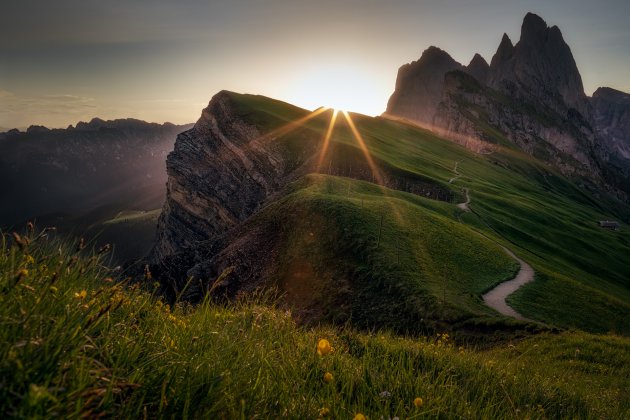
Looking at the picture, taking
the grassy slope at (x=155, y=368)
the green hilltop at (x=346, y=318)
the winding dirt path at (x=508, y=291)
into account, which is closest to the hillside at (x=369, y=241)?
the green hilltop at (x=346, y=318)

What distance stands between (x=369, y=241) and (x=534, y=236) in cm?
3610

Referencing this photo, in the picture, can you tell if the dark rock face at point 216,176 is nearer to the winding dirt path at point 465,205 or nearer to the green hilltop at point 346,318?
the green hilltop at point 346,318

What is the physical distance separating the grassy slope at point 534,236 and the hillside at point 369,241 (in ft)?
0.88

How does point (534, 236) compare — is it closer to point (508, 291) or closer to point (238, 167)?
point (508, 291)

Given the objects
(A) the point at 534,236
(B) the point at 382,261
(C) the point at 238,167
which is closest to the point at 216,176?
(C) the point at 238,167

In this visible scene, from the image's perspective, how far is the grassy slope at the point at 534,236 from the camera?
3269cm

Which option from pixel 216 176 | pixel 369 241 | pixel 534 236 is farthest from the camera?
pixel 216 176

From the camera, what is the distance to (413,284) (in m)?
31.9

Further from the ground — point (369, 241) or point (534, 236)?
point (369, 241)

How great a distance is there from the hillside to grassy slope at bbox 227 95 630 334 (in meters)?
0.27

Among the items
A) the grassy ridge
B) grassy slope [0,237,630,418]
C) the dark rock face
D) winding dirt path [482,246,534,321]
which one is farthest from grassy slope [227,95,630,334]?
grassy slope [0,237,630,418]

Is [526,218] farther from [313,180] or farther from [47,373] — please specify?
[47,373]

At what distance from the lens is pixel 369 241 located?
39.3m

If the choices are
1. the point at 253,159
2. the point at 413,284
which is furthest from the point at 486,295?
the point at 253,159
